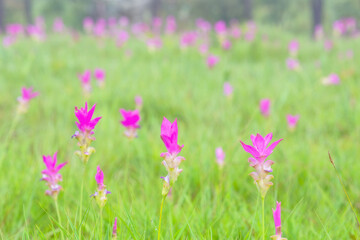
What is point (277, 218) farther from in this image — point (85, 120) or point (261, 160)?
point (85, 120)

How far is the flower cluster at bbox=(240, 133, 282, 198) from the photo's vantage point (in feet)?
3.12

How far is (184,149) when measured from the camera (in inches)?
102

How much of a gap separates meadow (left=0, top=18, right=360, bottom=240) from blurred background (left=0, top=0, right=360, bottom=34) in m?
15.3

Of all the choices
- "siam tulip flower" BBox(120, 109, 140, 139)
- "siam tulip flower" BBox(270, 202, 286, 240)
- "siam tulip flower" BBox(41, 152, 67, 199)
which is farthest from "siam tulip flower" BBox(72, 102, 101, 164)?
"siam tulip flower" BBox(270, 202, 286, 240)

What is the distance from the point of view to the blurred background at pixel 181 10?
828 inches

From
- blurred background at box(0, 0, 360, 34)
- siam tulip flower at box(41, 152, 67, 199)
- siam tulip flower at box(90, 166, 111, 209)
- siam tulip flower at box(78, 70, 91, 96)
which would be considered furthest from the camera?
blurred background at box(0, 0, 360, 34)

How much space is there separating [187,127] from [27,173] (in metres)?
1.66

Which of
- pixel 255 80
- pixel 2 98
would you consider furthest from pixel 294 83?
pixel 2 98

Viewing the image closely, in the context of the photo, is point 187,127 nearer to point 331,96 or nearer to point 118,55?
point 331,96

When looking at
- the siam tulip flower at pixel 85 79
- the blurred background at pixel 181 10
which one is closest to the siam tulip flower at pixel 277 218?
the siam tulip flower at pixel 85 79

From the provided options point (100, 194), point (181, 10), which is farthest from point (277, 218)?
point (181, 10)

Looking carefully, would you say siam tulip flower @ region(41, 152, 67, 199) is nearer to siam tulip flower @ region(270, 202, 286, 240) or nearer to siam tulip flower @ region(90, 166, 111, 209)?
siam tulip flower @ region(90, 166, 111, 209)

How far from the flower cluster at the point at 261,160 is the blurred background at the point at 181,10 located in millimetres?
19905

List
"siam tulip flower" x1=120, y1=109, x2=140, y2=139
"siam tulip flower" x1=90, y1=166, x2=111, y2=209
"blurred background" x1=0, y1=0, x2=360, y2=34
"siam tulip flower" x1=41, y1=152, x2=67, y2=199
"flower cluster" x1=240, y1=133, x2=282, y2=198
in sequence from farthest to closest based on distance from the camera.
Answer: "blurred background" x1=0, y1=0, x2=360, y2=34 < "siam tulip flower" x1=120, y1=109, x2=140, y2=139 < "siam tulip flower" x1=41, y1=152, x2=67, y2=199 < "siam tulip flower" x1=90, y1=166, x2=111, y2=209 < "flower cluster" x1=240, y1=133, x2=282, y2=198
